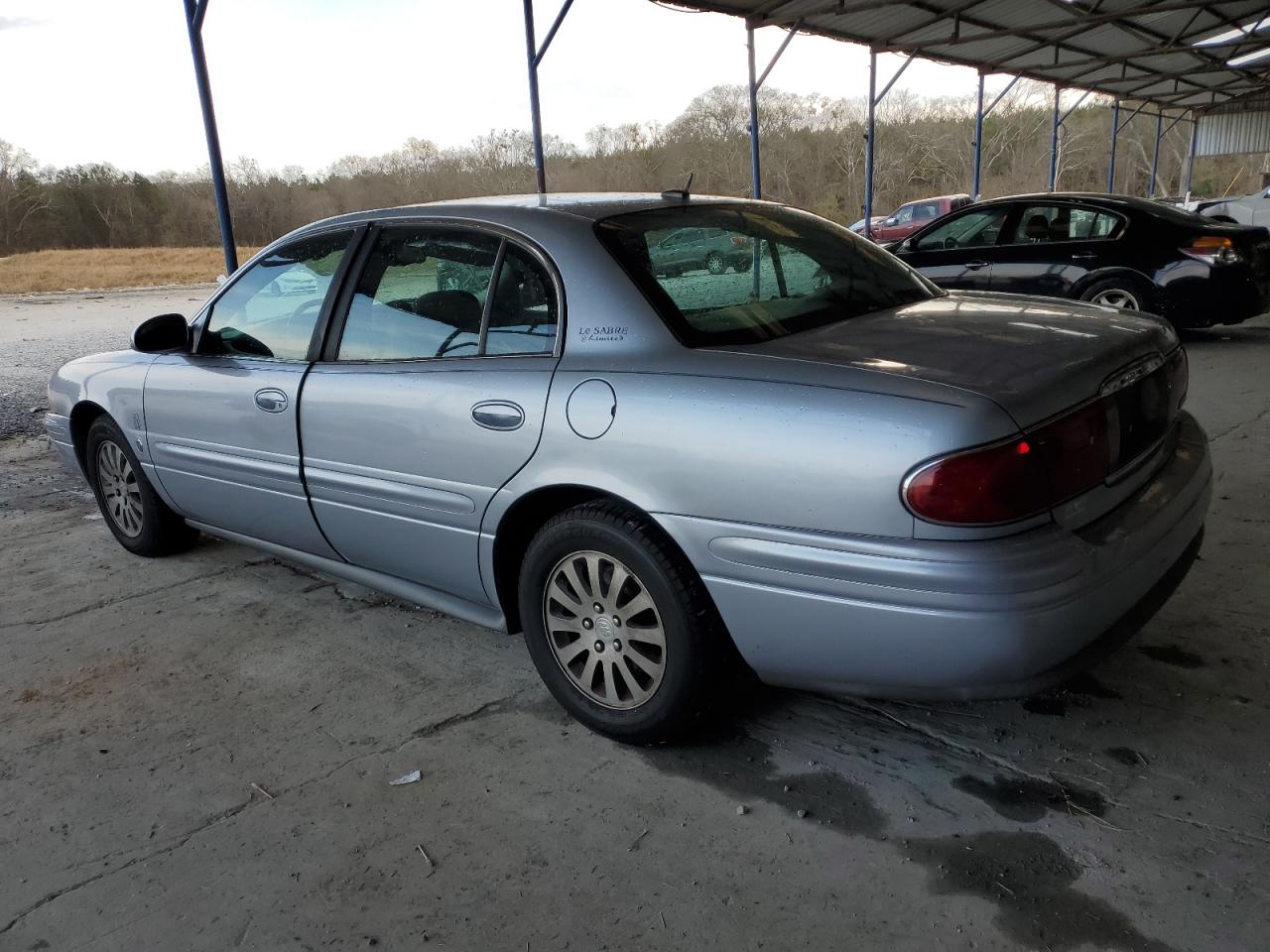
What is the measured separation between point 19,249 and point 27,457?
33246mm

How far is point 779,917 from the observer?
6.45 feet

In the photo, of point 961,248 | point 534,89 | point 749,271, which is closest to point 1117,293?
point 961,248

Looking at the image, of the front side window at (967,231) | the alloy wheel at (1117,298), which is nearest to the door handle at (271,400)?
the alloy wheel at (1117,298)

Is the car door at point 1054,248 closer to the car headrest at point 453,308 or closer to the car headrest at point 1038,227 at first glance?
the car headrest at point 1038,227

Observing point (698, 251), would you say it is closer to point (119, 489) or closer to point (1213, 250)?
point (119, 489)

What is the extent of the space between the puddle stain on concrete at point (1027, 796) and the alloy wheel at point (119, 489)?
3678mm

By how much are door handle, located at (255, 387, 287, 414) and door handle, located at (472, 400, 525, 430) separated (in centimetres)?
97

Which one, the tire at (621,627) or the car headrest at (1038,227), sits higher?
the car headrest at (1038,227)

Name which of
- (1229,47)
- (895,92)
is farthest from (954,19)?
(895,92)

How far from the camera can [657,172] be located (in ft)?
69.9

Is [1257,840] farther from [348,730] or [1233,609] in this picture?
[348,730]

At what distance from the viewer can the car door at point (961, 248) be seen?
27.9ft

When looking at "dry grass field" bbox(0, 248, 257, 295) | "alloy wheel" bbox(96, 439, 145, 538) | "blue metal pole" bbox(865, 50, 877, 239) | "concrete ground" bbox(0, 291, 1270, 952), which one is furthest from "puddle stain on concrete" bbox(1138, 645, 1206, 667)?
"dry grass field" bbox(0, 248, 257, 295)

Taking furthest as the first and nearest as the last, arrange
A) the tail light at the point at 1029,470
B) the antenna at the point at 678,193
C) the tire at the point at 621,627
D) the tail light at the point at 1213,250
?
1. the tail light at the point at 1213,250
2. the antenna at the point at 678,193
3. the tire at the point at 621,627
4. the tail light at the point at 1029,470
